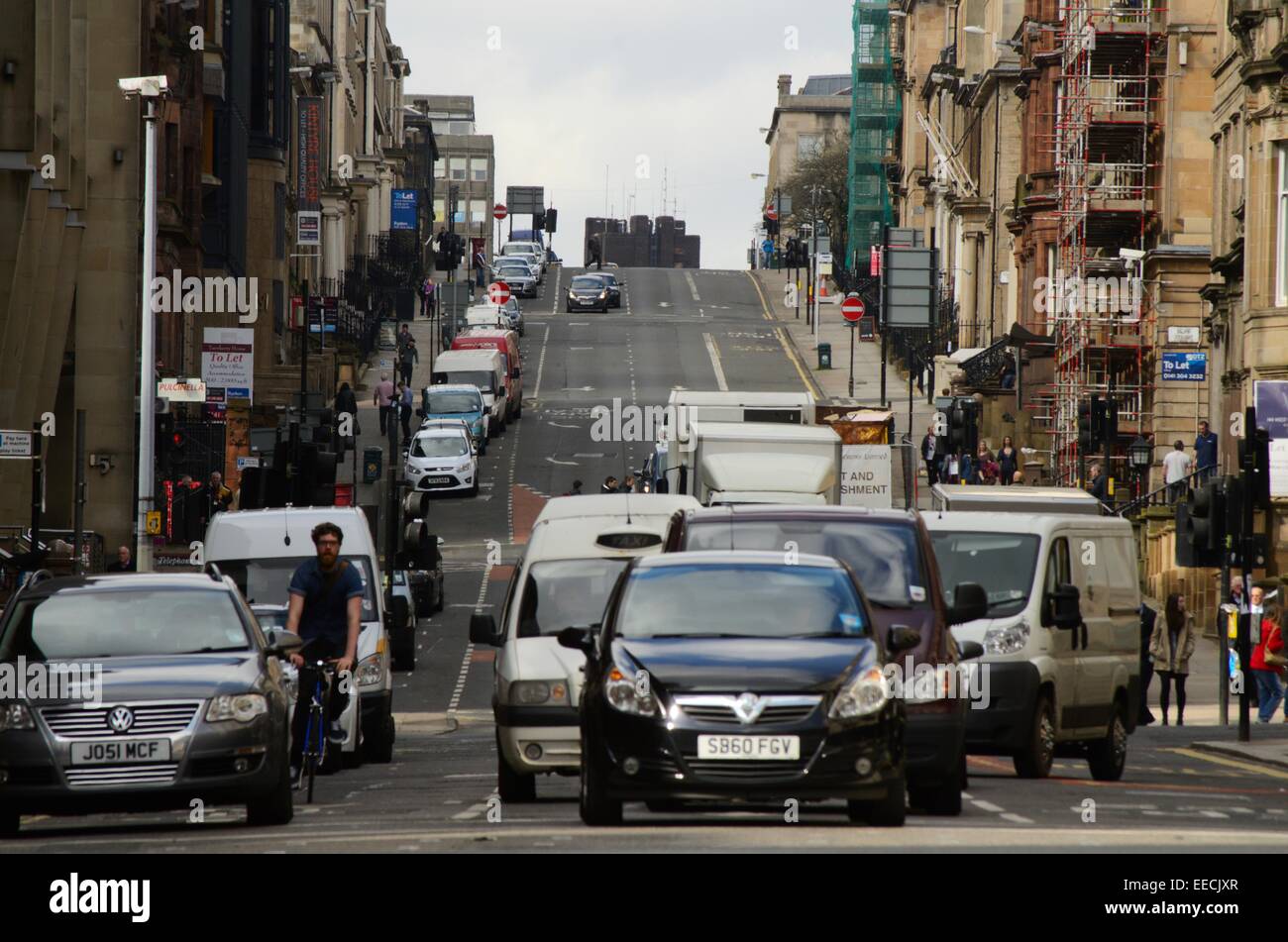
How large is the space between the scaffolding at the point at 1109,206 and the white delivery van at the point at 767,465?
82.1 ft

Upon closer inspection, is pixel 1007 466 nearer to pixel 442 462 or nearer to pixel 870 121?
pixel 442 462

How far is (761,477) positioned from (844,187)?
115733 millimetres

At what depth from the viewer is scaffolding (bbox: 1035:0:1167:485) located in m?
58.1

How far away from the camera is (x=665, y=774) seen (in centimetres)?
1267

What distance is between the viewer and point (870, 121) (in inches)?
5098

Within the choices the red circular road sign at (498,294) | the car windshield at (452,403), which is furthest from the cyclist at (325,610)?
the red circular road sign at (498,294)

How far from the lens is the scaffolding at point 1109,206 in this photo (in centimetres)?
5812

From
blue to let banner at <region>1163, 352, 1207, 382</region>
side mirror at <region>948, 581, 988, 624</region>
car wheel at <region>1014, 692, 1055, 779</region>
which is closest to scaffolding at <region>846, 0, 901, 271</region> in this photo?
blue to let banner at <region>1163, 352, 1207, 382</region>

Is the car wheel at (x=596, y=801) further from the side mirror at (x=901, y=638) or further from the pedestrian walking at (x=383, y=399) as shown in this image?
the pedestrian walking at (x=383, y=399)

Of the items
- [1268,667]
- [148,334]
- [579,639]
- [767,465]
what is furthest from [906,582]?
[148,334]

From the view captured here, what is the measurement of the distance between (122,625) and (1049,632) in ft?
24.3

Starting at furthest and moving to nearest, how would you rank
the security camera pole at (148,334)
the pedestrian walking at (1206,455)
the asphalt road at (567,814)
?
the pedestrian walking at (1206,455) < the security camera pole at (148,334) < the asphalt road at (567,814)
